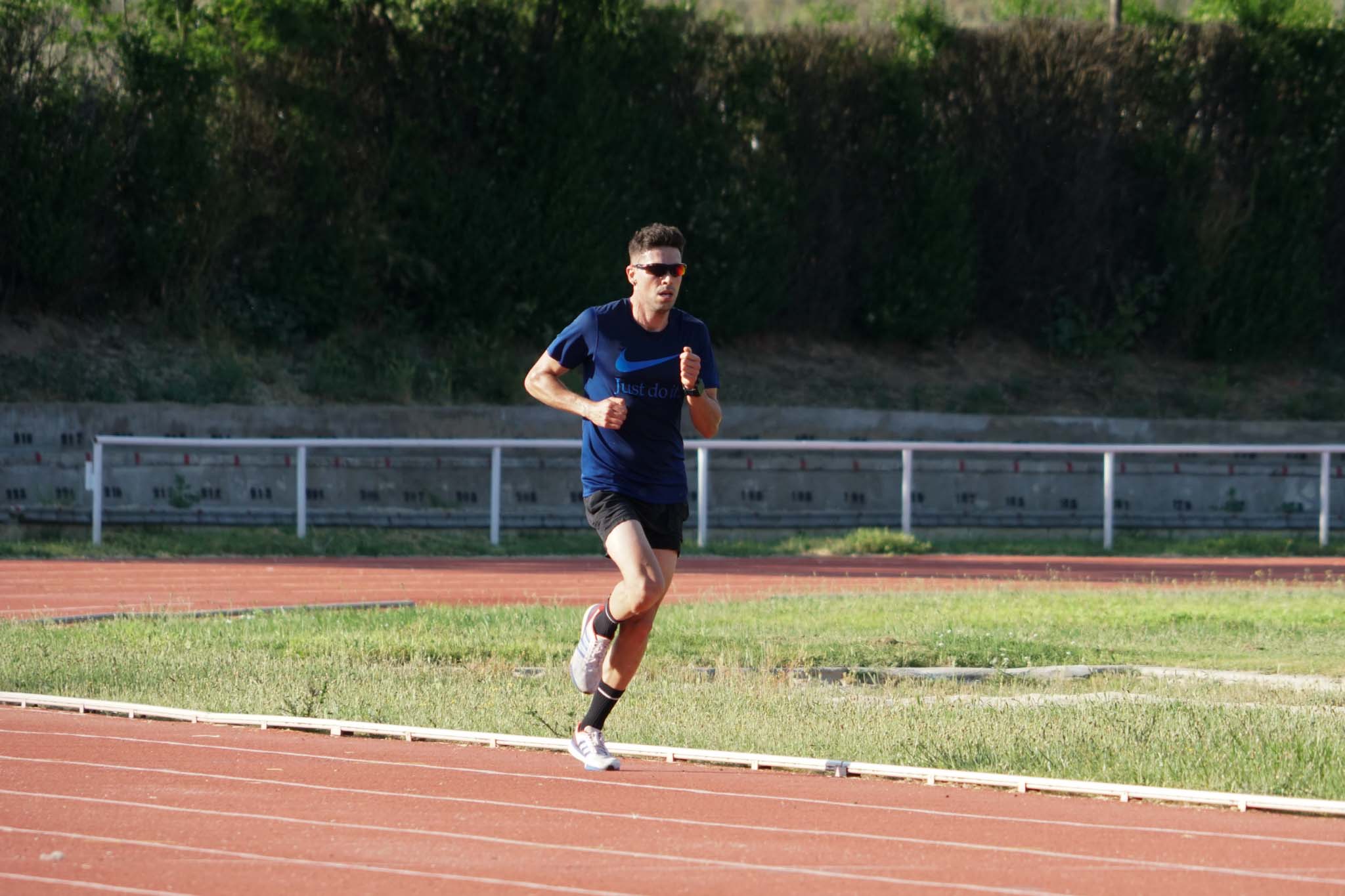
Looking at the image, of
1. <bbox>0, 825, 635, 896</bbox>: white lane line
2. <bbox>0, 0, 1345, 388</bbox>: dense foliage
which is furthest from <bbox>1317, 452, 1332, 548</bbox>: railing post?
<bbox>0, 825, 635, 896</bbox>: white lane line

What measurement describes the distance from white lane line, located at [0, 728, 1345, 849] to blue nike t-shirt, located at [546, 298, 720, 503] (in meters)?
1.11

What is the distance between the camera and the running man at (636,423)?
23.2 feet

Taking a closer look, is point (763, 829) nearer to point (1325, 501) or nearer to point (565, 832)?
point (565, 832)

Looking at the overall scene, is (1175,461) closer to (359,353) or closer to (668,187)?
(668,187)

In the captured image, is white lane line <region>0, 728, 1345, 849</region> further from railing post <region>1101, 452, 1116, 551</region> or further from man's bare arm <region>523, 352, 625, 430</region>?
railing post <region>1101, 452, 1116, 551</region>

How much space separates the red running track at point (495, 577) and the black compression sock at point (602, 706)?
636cm

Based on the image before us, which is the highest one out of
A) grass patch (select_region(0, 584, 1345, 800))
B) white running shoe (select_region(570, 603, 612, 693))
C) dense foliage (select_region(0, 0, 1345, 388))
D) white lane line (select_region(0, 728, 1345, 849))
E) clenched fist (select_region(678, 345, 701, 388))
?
dense foliage (select_region(0, 0, 1345, 388))

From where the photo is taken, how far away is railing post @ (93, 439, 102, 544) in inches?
730

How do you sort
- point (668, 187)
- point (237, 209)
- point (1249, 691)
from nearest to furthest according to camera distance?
point (1249, 691)
point (237, 209)
point (668, 187)

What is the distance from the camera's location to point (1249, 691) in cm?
935

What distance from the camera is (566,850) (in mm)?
5688

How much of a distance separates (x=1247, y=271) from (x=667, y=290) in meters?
25.7

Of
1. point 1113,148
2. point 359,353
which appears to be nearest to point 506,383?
point 359,353

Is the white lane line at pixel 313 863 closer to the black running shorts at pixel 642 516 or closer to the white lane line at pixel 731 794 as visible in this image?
the white lane line at pixel 731 794
